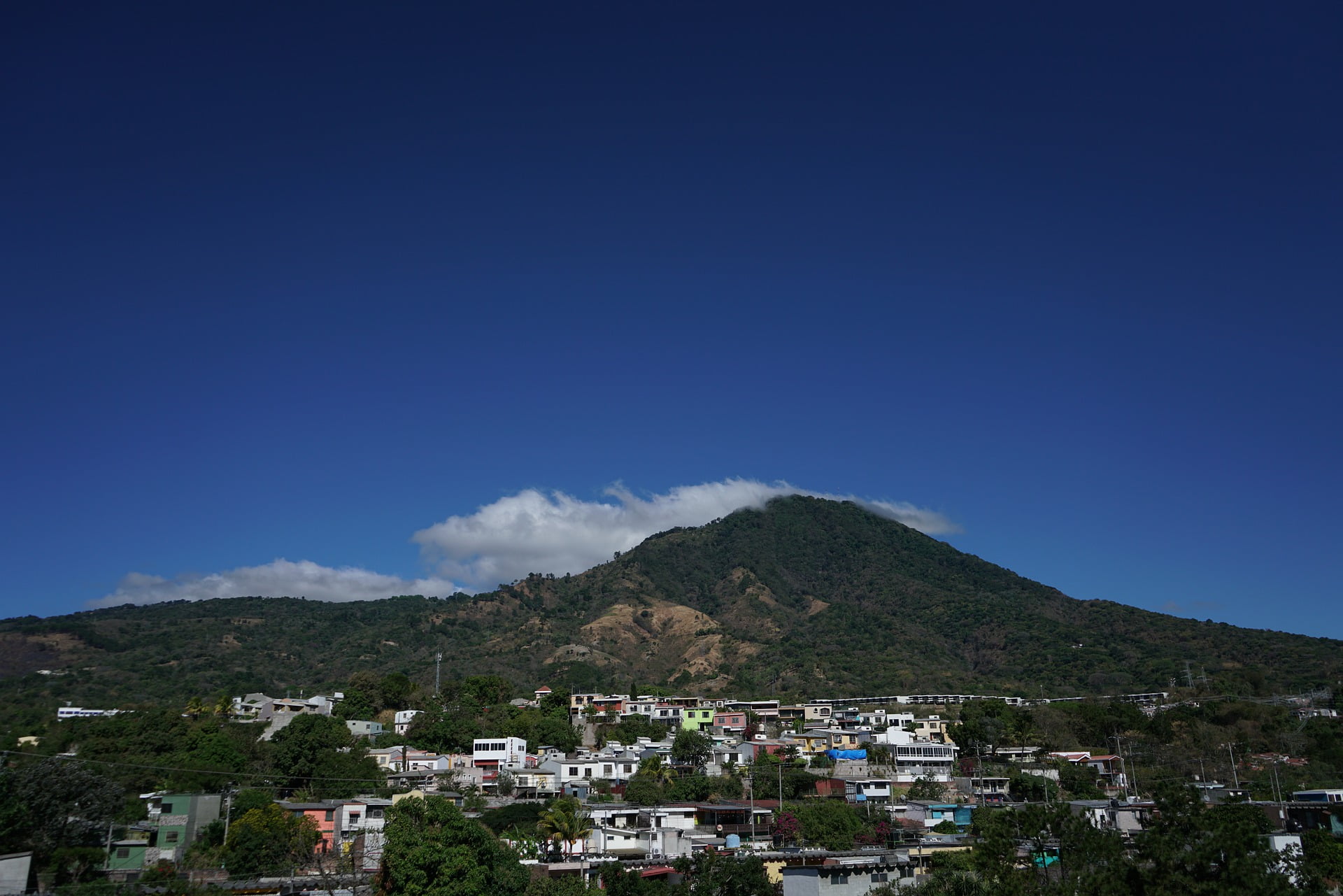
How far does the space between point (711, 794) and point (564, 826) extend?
63.4 feet

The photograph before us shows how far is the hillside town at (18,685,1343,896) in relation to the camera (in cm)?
4169

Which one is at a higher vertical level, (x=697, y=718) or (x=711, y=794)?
(x=697, y=718)

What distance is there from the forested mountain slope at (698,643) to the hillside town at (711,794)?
22.6 meters

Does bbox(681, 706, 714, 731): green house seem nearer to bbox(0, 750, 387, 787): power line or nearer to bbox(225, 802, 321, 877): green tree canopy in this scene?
bbox(0, 750, 387, 787): power line

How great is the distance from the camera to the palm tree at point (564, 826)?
45250 millimetres

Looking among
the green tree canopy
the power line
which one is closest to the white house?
the power line

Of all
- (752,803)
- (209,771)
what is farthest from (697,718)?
(209,771)

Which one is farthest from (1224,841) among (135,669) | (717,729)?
(135,669)

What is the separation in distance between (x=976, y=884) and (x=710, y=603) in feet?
490

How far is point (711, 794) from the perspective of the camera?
62.3 meters

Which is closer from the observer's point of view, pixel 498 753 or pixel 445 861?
pixel 445 861

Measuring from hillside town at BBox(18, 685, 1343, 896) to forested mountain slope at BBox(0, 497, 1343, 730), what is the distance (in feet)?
74.2

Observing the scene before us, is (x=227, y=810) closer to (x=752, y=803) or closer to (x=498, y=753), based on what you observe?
(x=498, y=753)

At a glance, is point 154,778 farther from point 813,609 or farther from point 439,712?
point 813,609
